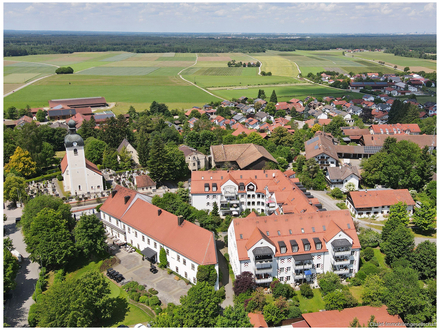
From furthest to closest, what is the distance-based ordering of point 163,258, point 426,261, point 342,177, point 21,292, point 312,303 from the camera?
point 342,177 → point 163,258 → point 426,261 → point 21,292 → point 312,303

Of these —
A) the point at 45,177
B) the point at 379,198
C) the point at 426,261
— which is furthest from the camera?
the point at 45,177

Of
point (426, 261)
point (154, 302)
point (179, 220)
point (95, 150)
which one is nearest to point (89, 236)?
point (179, 220)

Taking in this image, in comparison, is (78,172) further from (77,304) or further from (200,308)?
(200,308)

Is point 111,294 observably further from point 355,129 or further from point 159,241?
point 355,129

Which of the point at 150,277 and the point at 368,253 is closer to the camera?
the point at 150,277

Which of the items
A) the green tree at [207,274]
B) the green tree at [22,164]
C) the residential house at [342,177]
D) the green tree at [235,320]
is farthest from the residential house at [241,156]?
the green tree at [235,320]

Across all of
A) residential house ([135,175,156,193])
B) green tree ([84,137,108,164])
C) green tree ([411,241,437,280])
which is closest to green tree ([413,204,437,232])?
green tree ([411,241,437,280])
